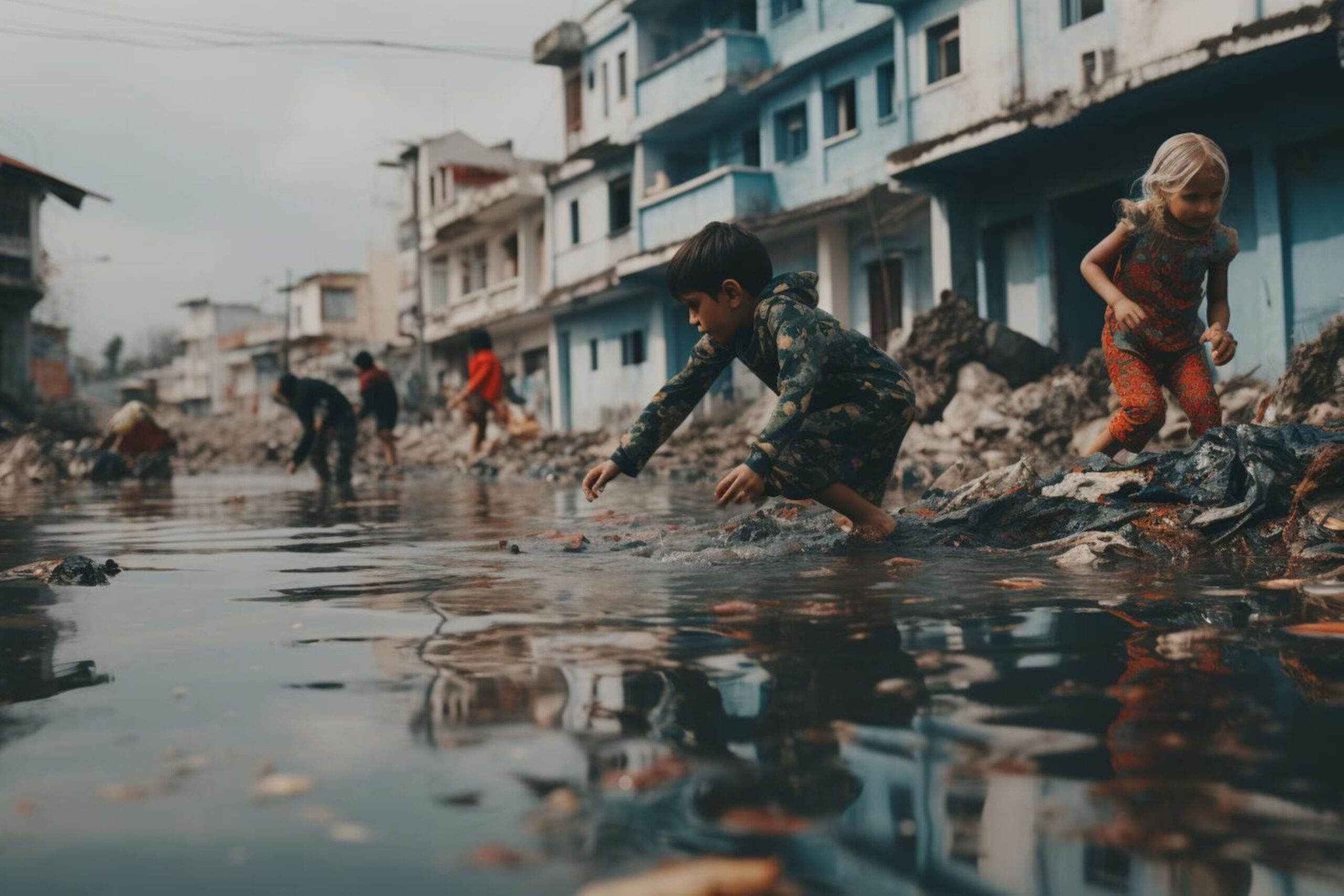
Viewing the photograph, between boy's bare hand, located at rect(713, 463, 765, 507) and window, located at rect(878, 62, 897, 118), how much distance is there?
16.3 m

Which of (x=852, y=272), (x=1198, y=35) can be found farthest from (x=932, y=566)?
(x=852, y=272)

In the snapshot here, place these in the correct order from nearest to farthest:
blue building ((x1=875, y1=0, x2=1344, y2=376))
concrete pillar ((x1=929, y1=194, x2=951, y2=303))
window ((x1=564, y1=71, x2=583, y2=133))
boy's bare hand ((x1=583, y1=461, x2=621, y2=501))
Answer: boy's bare hand ((x1=583, y1=461, x2=621, y2=501))
blue building ((x1=875, y1=0, x2=1344, y2=376))
concrete pillar ((x1=929, y1=194, x2=951, y2=303))
window ((x1=564, y1=71, x2=583, y2=133))

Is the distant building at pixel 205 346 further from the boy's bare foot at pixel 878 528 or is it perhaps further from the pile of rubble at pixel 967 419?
the boy's bare foot at pixel 878 528

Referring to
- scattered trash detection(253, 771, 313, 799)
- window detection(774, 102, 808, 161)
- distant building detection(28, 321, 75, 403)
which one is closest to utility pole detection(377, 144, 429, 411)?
distant building detection(28, 321, 75, 403)

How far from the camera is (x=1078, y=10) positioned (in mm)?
14742

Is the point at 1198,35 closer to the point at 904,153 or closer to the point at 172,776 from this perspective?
the point at 904,153

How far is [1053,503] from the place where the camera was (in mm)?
4758

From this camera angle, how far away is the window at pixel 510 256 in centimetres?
3475

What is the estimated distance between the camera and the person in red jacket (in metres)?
17.0

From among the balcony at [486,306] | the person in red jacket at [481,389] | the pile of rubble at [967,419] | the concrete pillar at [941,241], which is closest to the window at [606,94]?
the balcony at [486,306]

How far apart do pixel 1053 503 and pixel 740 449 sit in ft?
41.2

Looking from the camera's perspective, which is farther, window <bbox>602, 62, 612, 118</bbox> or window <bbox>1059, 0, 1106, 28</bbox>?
window <bbox>602, 62, 612, 118</bbox>

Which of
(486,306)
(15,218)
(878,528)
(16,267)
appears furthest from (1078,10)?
(15,218)

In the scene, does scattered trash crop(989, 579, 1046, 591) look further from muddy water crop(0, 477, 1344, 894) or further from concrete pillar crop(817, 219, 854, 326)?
concrete pillar crop(817, 219, 854, 326)
